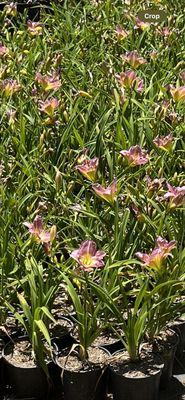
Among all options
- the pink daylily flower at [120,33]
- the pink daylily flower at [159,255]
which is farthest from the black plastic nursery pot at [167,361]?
the pink daylily flower at [120,33]

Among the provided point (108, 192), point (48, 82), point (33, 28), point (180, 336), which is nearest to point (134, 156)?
point (108, 192)

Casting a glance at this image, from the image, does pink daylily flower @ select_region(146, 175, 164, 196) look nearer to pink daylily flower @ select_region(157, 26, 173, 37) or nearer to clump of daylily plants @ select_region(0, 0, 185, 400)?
A: clump of daylily plants @ select_region(0, 0, 185, 400)

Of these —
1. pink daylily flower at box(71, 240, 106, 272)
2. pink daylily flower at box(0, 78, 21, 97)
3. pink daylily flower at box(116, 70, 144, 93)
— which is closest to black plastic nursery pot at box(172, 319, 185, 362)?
pink daylily flower at box(71, 240, 106, 272)

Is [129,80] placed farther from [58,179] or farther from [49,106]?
[58,179]

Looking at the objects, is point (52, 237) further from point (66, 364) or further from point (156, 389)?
point (156, 389)

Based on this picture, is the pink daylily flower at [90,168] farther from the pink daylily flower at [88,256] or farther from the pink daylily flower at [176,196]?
the pink daylily flower at [88,256]
